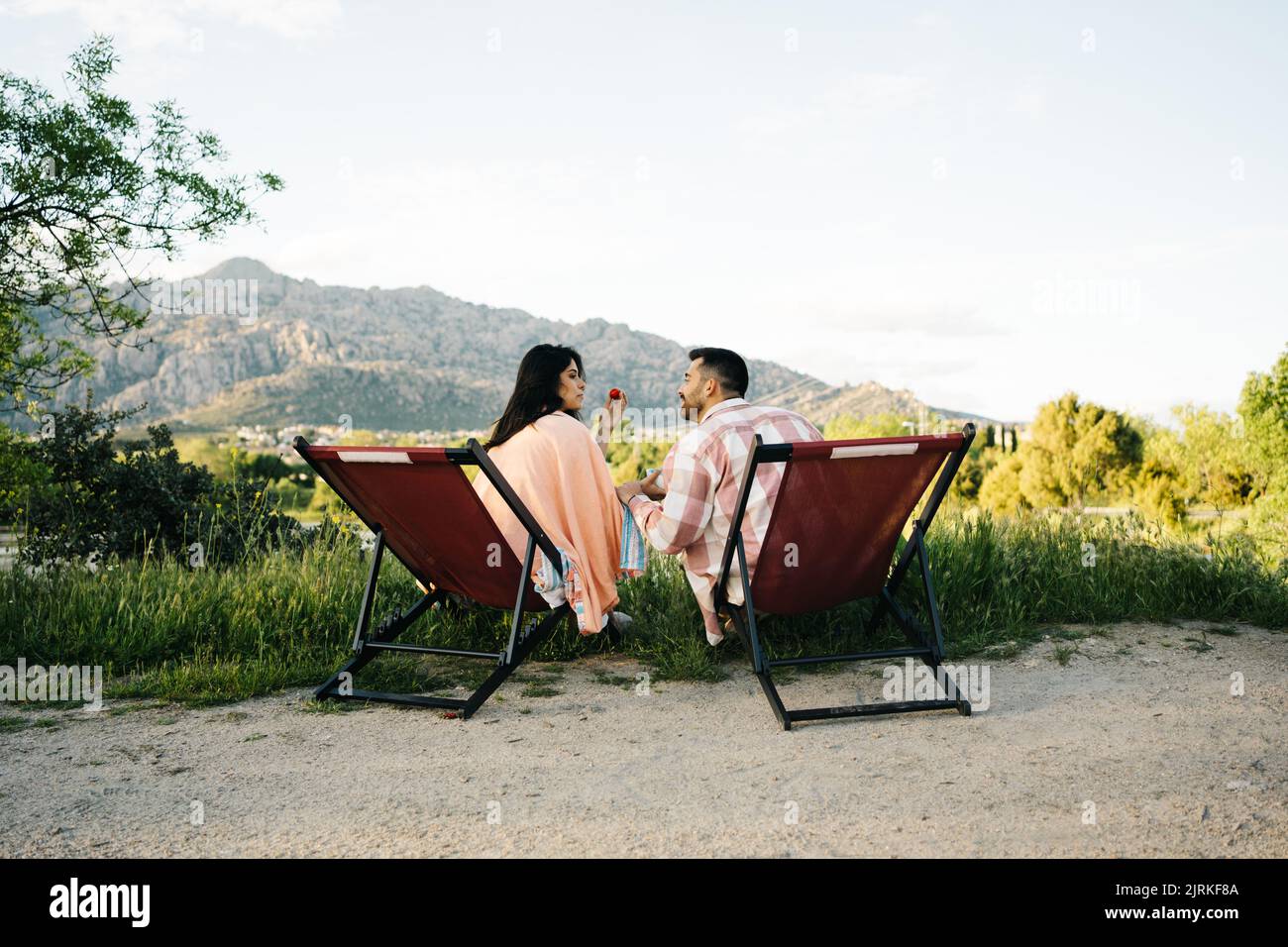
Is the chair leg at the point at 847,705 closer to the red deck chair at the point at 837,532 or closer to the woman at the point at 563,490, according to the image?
the red deck chair at the point at 837,532

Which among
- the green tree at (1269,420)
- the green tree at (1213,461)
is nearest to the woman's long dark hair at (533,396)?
the green tree at (1269,420)

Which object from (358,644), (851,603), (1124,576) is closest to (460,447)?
(358,644)

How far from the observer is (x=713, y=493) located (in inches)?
161

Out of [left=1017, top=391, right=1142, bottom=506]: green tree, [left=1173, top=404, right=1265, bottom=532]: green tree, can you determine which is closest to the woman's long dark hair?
[left=1173, top=404, right=1265, bottom=532]: green tree

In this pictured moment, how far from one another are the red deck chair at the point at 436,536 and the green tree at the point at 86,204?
760cm

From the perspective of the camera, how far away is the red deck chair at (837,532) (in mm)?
3490

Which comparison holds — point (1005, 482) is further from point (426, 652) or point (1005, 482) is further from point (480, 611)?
point (426, 652)

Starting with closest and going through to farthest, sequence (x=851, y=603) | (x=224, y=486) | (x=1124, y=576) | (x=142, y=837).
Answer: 1. (x=142, y=837)
2. (x=851, y=603)
3. (x=1124, y=576)
4. (x=224, y=486)

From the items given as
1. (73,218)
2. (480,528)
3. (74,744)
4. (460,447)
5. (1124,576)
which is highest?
(73,218)

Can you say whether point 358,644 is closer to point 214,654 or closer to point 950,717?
point 214,654

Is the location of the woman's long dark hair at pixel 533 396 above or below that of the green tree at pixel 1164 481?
above

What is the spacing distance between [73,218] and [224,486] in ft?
11.2

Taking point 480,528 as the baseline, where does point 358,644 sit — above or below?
below
